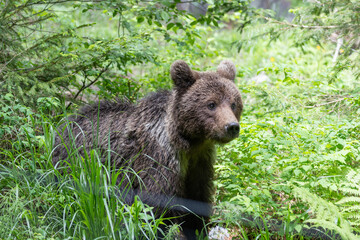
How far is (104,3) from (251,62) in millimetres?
6608

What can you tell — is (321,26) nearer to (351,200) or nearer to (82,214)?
(351,200)

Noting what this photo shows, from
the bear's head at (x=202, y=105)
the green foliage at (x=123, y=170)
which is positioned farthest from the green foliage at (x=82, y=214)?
the bear's head at (x=202, y=105)

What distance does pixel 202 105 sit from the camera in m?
4.17

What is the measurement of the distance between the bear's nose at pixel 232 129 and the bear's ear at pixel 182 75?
774 millimetres

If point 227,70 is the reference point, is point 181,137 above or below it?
below

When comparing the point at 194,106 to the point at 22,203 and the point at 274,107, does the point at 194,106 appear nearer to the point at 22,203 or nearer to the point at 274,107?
the point at 22,203

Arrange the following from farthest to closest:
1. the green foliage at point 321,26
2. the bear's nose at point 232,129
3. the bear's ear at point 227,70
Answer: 1. the green foliage at point 321,26
2. the bear's ear at point 227,70
3. the bear's nose at point 232,129

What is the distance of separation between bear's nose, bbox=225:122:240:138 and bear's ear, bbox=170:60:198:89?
0.77m

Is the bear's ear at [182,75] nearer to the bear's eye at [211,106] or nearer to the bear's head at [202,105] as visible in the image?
the bear's head at [202,105]

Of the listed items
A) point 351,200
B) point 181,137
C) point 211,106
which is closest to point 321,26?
point 211,106

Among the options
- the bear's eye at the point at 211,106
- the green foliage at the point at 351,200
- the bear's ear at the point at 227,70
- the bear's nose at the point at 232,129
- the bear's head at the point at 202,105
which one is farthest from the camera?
the bear's ear at the point at 227,70

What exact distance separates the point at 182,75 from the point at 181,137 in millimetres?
706

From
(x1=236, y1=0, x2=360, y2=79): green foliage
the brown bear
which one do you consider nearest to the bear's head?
the brown bear

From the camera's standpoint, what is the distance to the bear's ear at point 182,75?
4234mm
